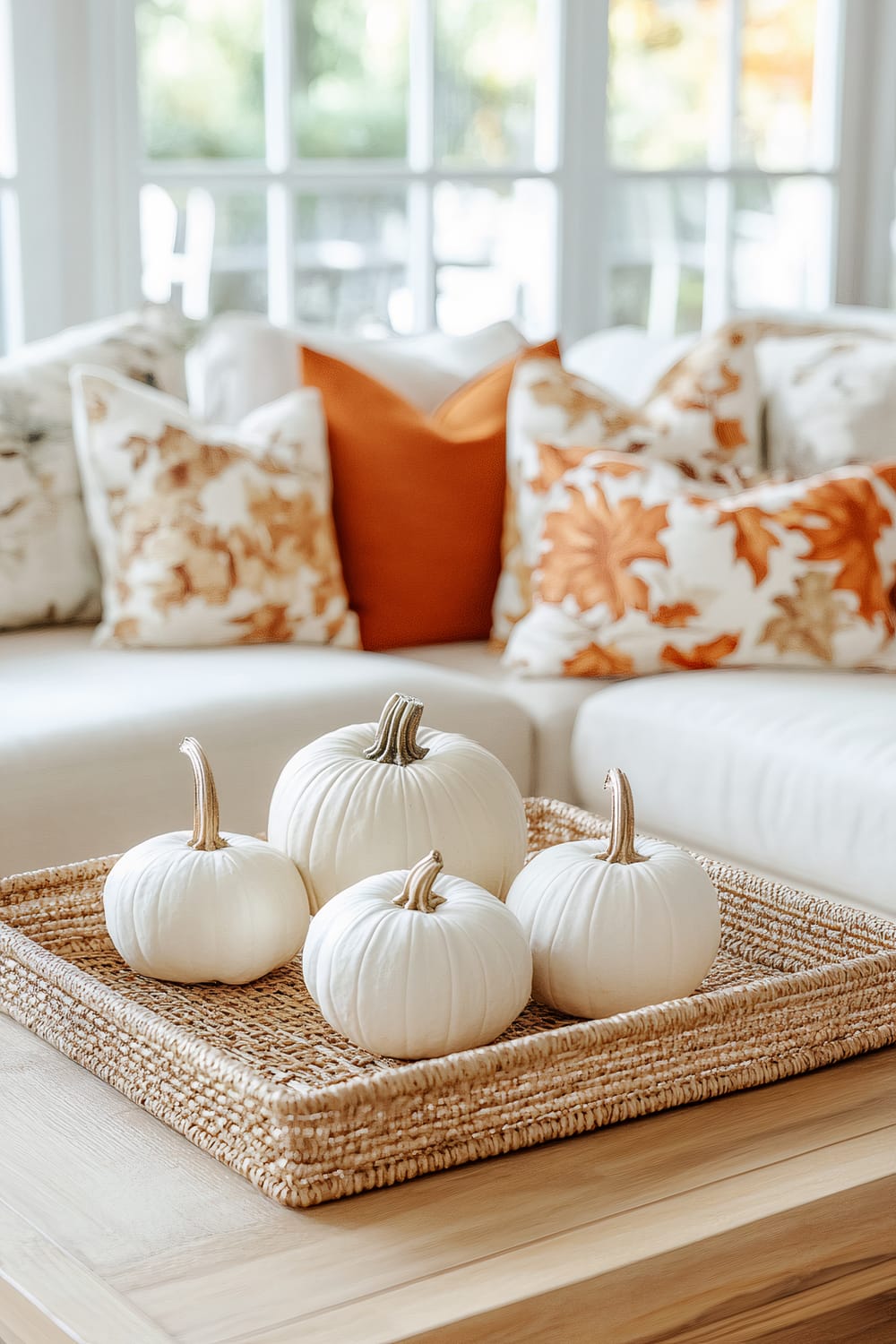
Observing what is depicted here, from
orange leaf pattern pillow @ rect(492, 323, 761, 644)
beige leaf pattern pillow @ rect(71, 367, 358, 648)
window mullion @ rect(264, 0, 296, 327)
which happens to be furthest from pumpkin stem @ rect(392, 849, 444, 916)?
window mullion @ rect(264, 0, 296, 327)

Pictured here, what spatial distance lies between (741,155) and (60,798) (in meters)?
2.66

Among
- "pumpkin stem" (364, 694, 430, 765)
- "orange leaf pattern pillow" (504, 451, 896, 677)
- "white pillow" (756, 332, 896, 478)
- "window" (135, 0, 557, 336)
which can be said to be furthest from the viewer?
"window" (135, 0, 557, 336)

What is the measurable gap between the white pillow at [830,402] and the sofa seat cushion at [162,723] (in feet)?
2.26

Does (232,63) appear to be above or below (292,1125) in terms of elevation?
above

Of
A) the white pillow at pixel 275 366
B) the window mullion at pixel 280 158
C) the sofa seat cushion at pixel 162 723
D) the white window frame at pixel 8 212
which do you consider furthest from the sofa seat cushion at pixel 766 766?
the white window frame at pixel 8 212

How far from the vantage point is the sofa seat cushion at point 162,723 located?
6.09 ft

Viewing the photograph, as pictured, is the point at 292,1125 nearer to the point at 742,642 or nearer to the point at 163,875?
the point at 163,875

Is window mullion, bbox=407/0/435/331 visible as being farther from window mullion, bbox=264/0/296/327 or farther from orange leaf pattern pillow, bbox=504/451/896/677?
orange leaf pattern pillow, bbox=504/451/896/677

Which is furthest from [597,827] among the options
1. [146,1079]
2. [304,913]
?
[146,1079]

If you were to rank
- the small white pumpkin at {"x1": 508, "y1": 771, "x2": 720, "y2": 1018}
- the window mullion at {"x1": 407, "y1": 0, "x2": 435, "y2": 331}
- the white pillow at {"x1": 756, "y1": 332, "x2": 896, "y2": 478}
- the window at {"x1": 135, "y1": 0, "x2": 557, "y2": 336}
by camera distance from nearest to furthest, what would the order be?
the small white pumpkin at {"x1": 508, "y1": 771, "x2": 720, "y2": 1018} → the white pillow at {"x1": 756, "y1": 332, "x2": 896, "y2": 478} → the window at {"x1": 135, "y1": 0, "x2": 557, "y2": 336} → the window mullion at {"x1": 407, "y1": 0, "x2": 435, "y2": 331}

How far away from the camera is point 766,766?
1951 millimetres

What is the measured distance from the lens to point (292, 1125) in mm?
906

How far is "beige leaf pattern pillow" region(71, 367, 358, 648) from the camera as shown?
227cm

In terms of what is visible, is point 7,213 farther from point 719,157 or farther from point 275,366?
point 719,157
